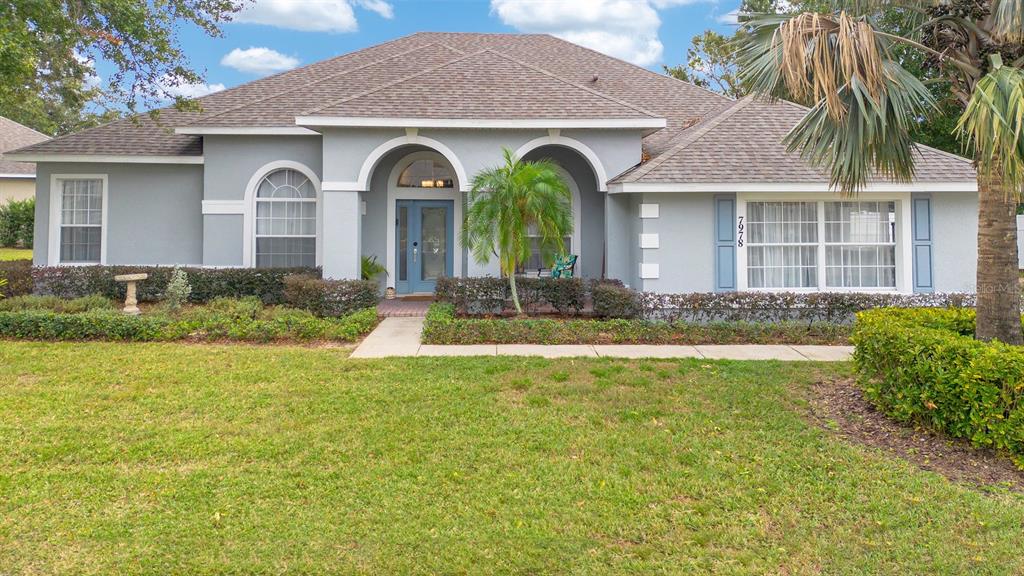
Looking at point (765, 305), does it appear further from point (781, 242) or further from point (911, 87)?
point (911, 87)

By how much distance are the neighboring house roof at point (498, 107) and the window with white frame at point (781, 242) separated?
2.59 feet

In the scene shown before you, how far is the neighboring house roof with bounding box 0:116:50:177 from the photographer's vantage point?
28391mm

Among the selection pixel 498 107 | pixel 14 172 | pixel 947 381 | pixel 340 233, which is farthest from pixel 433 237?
pixel 14 172

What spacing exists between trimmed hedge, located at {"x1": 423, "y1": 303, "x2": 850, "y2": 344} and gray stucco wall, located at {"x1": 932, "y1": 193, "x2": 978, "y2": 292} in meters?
3.25

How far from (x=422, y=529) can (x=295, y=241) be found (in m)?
11.6

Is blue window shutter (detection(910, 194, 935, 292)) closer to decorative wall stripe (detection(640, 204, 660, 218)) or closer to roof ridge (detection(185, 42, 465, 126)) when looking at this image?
decorative wall stripe (detection(640, 204, 660, 218))

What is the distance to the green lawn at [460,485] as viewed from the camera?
3.71m

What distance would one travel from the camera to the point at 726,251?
11.7m

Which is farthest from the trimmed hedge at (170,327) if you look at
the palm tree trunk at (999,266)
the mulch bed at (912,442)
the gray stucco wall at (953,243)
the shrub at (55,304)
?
the gray stucco wall at (953,243)

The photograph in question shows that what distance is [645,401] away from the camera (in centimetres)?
675

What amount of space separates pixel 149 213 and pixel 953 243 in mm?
17259

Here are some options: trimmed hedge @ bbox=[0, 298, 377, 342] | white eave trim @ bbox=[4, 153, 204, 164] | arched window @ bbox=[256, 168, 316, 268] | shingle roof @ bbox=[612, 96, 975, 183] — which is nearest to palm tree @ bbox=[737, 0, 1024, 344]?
shingle roof @ bbox=[612, 96, 975, 183]

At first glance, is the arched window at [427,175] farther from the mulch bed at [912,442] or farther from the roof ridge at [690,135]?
the mulch bed at [912,442]

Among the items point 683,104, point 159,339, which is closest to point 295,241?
point 159,339
